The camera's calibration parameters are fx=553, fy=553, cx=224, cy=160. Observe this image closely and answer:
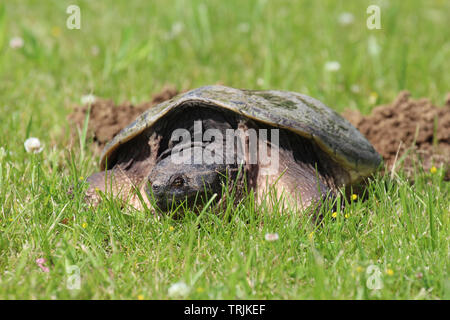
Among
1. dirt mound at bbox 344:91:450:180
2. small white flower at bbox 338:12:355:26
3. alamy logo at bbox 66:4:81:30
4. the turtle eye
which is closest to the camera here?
the turtle eye

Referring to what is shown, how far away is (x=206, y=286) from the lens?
71.8 inches

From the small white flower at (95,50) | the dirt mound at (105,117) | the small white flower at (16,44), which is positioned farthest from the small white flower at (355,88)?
the small white flower at (16,44)

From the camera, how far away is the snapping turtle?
2287 millimetres

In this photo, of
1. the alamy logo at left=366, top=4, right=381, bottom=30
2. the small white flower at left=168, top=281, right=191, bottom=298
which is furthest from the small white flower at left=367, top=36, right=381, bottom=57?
the small white flower at left=168, top=281, right=191, bottom=298

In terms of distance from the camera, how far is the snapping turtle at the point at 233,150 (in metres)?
2.29

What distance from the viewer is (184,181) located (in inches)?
86.1

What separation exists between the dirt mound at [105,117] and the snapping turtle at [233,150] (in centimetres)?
51

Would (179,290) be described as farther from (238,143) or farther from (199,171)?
(238,143)

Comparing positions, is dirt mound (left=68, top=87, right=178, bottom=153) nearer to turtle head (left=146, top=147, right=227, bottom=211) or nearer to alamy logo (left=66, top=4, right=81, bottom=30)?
turtle head (left=146, top=147, right=227, bottom=211)

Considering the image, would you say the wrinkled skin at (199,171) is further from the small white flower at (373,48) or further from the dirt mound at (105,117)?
the small white flower at (373,48)

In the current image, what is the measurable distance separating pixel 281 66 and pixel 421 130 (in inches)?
59.7

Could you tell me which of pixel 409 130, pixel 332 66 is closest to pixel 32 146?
pixel 409 130

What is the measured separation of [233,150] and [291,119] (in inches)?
11.4
